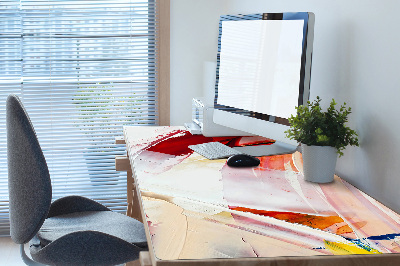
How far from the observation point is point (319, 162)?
168 centimetres

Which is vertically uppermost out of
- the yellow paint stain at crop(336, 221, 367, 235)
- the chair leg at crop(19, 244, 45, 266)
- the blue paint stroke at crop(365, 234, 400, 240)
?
the blue paint stroke at crop(365, 234, 400, 240)

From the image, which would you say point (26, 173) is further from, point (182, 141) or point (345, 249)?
point (345, 249)

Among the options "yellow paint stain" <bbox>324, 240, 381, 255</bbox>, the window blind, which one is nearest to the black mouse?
"yellow paint stain" <bbox>324, 240, 381, 255</bbox>

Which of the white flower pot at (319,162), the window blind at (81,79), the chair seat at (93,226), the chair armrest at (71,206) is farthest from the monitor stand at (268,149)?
the window blind at (81,79)

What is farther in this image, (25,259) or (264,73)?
(264,73)

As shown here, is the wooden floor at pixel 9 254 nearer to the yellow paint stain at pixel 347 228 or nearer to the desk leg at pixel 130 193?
the desk leg at pixel 130 193

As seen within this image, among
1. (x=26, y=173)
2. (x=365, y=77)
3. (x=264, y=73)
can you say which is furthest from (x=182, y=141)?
(x=365, y=77)

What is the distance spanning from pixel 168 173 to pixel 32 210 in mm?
444

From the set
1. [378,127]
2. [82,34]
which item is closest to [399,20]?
[378,127]

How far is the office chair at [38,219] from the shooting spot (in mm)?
1720

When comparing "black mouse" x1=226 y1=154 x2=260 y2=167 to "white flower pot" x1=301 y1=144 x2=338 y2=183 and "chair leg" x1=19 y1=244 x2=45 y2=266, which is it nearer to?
"white flower pot" x1=301 y1=144 x2=338 y2=183

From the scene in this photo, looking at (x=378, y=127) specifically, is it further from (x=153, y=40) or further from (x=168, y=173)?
(x=153, y=40)

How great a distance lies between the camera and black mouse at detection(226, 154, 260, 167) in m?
1.91

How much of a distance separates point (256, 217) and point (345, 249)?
27 cm
